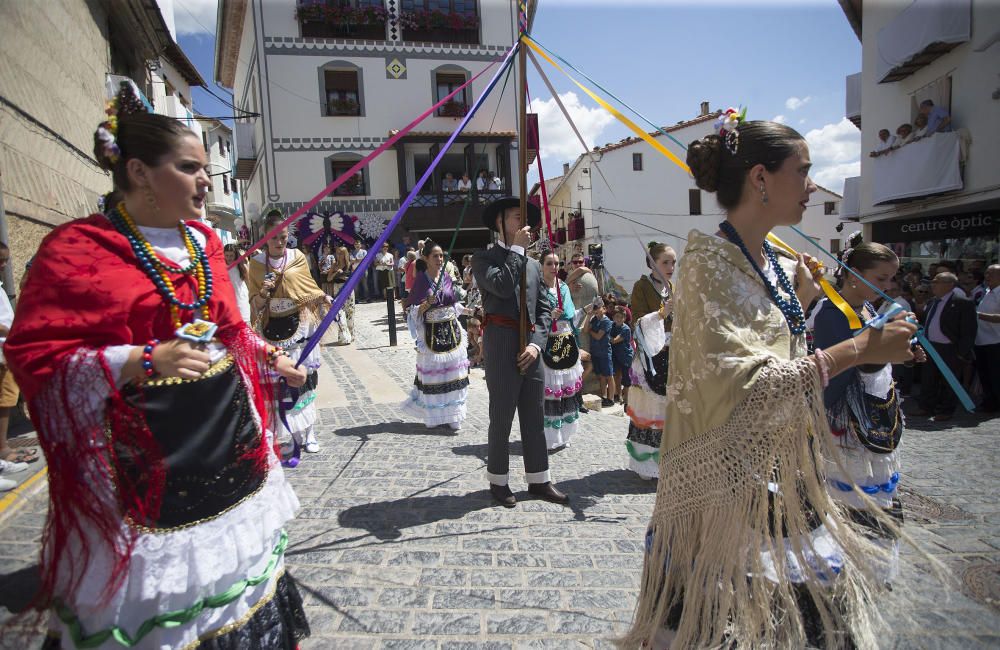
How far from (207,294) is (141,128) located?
0.56 meters

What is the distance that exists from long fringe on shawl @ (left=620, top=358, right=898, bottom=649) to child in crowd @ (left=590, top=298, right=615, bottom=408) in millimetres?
6323

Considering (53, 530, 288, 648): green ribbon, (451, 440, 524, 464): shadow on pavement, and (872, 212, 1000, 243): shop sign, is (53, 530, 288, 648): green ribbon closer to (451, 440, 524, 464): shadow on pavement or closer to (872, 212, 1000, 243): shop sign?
(451, 440, 524, 464): shadow on pavement

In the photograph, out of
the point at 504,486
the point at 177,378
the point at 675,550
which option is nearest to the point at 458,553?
the point at 504,486

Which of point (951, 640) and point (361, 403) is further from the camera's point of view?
point (361, 403)

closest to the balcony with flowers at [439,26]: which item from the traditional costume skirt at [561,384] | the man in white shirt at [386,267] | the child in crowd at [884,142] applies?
the man in white shirt at [386,267]

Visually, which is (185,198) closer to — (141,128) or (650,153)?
(141,128)

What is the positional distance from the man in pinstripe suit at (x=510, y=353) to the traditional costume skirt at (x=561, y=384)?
1206mm

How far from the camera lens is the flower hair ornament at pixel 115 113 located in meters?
1.75

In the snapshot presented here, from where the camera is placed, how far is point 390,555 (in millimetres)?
3211

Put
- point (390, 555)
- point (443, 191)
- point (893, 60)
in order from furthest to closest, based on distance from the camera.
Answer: point (443, 191) < point (893, 60) < point (390, 555)

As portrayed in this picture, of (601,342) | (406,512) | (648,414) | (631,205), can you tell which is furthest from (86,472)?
(631,205)

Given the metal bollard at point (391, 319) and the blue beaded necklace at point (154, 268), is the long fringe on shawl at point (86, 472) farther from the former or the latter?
the metal bollard at point (391, 319)

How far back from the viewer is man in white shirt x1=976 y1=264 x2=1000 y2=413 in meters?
7.04

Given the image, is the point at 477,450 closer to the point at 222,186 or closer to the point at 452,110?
the point at 452,110
